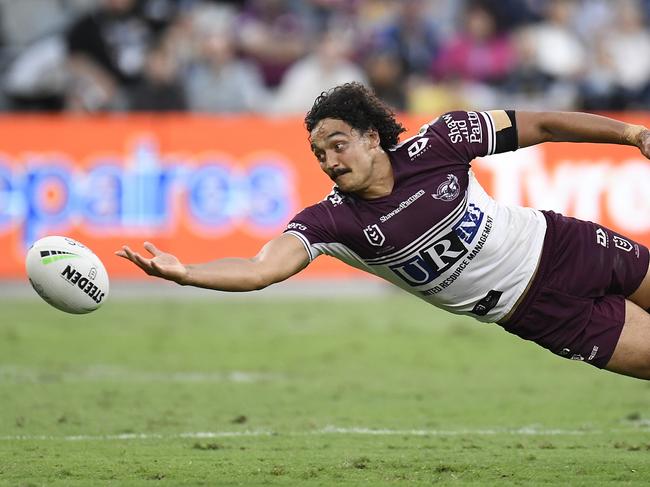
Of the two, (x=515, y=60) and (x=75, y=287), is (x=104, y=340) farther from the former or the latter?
(x=515, y=60)

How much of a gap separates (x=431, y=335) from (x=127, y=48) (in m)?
8.06

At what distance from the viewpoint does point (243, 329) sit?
15031 millimetres

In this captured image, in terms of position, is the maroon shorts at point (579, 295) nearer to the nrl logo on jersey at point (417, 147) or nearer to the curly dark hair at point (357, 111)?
the nrl logo on jersey at point (417, 147)

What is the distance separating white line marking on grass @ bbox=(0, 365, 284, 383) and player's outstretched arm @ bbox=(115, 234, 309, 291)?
4529 mm

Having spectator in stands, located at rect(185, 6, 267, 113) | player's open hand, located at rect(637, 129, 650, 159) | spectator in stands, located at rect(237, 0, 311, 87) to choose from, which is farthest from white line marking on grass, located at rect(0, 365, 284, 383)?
spectator in stands, located at rect(237, 0, 311, 87)

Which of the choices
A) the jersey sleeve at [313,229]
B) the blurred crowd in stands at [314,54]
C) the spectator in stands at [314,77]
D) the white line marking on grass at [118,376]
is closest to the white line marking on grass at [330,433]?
the jersey sleeve at [313,229]

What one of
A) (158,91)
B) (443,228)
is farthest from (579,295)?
(158,91)

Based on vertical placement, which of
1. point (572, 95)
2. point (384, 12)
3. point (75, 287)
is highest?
point (384, 12)

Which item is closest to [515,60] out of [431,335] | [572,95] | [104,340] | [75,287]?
[572,95]

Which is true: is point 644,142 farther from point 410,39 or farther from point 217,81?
point 410,39

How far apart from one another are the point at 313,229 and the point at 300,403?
10.9 ft

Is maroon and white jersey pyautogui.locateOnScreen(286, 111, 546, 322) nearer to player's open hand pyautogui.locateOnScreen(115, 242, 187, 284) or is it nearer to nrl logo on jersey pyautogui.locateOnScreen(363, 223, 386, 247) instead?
nrl logo on jersey pyautogui.locateOnScreen(363, 223, 386, 247)

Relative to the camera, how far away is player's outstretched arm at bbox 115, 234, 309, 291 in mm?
6496

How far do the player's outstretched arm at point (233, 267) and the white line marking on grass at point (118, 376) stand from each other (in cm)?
453
